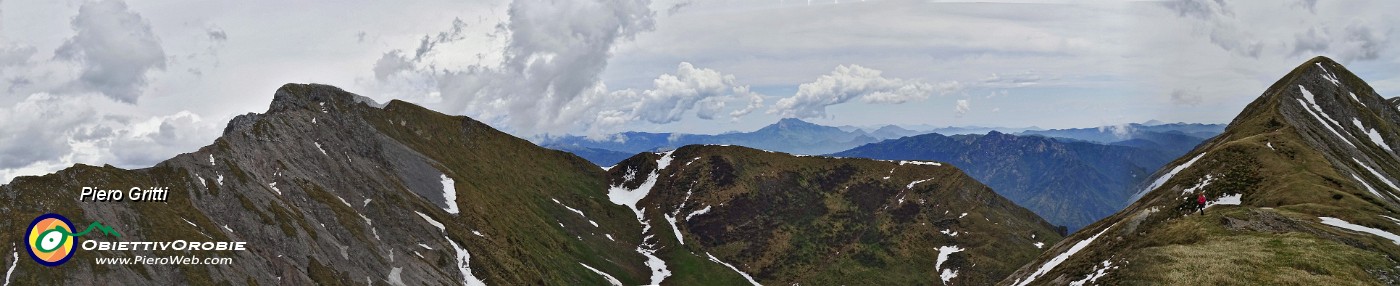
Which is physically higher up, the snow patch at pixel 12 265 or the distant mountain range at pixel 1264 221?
the snow patch at pixel 12 265

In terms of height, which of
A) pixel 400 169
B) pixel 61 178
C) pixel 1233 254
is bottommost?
pixel 1233 254

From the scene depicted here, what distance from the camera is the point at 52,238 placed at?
10125cm

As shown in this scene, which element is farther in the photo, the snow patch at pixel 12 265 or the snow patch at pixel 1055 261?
the snow patch at pixel 1055 261

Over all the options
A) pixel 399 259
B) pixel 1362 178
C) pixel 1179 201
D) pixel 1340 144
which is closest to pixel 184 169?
pixel 399 259

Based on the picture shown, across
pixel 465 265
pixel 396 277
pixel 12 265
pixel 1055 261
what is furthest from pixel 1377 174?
pixel 12 265

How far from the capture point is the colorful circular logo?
322 feet

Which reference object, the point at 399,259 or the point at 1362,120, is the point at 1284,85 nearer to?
the point at 1362,120

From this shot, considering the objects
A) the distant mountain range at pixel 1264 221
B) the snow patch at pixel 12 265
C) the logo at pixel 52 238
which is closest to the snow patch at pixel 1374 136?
the distant mountain range at pixel 1264 221

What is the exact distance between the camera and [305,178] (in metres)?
157

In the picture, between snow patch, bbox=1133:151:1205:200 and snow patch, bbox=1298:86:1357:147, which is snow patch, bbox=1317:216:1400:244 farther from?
snow patch, bbox=1298:86:1357:147

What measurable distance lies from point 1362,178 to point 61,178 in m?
190

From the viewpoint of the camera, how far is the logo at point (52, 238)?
322 feet

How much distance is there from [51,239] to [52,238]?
0.28 m

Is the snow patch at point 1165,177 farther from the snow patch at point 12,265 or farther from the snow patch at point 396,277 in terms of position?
the snow patch at point 12,265
